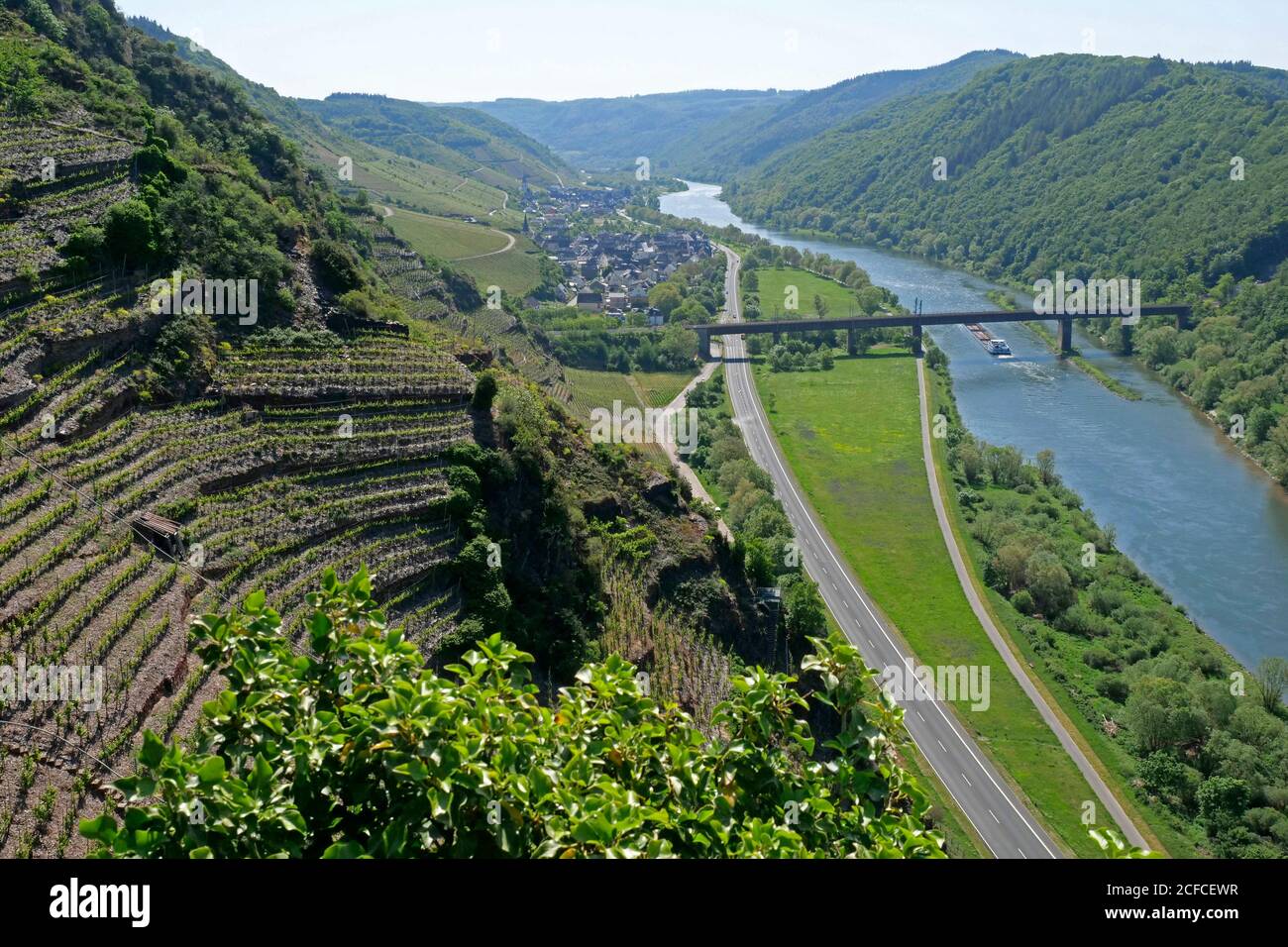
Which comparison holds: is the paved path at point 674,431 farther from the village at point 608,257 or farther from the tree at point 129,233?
the tree at point 129,233

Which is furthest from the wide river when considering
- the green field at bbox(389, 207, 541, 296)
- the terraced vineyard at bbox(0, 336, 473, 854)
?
the green field at bbox(389, 207, 541, 296)

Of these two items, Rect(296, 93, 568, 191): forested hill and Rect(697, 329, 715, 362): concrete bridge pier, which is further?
Rect(296, 93, 568, 191): forested hill

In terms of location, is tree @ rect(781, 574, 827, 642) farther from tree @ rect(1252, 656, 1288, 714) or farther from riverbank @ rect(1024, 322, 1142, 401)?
riverbank @ rect(1024, 322, 1142, 401)

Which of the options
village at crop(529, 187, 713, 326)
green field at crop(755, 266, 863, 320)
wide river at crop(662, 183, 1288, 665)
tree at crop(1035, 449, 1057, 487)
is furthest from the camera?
green field at crop(755, 266, 863, 320)

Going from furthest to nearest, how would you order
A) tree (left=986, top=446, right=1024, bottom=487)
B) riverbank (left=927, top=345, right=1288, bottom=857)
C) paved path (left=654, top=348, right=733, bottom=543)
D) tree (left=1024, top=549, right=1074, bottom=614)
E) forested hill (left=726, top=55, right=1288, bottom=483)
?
forested hill (left=726, top=55, right=1288, bottom=483) → tree (left=986, top=446, right=1024, bottom=487) → paved path (left=654, top=348, right=733, bottom=543) → tree (left=1024, top=549, right=1074, bottom=614) → riverbank (left=927, top=345, right=1288, bottom=857)

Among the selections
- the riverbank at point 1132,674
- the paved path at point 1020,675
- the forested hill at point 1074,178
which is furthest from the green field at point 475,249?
the forested hill at point 1074,178

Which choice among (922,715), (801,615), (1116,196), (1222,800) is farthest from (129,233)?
(1116,196)

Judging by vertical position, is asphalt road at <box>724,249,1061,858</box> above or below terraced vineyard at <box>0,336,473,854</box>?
below
